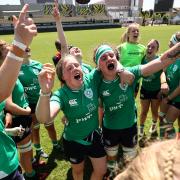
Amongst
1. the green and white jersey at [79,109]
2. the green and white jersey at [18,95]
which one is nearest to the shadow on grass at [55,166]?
the green and white jersey at [79,109]

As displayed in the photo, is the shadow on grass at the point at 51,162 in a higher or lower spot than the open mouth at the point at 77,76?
lower

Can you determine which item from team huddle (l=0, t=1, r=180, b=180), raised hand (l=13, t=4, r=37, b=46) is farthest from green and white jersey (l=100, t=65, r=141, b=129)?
raised hand (l=13, t=4, r=37, b=46)

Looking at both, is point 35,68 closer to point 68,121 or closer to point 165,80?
point 68,121

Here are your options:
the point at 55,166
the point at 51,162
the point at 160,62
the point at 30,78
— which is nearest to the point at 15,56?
the point at 160,62

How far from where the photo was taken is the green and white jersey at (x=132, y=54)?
677cm

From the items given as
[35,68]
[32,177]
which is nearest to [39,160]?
[32,177]

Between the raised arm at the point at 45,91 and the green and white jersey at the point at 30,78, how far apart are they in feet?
7.02

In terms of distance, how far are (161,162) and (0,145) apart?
2015 millimetres

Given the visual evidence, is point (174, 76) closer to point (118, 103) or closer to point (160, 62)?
point (160, 62)

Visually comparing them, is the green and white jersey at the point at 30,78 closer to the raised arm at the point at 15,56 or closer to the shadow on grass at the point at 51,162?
the shadow on grass at the point at 51,162

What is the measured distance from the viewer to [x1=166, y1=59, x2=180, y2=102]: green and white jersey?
5.35 meters

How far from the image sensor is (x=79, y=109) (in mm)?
3830

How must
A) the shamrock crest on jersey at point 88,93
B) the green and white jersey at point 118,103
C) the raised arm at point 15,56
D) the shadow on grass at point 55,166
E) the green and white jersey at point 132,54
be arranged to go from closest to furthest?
the raised arm at point 15,56, the shamrock crest on jersey at point 88,93, the green and white jersey at point 118,103, the shadow on grass at point 55,166, the green and white jersey at point 132,54

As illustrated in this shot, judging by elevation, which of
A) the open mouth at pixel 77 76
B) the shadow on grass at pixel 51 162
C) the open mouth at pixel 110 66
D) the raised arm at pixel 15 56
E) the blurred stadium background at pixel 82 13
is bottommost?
the blurred stadium background at pixel 82 13
